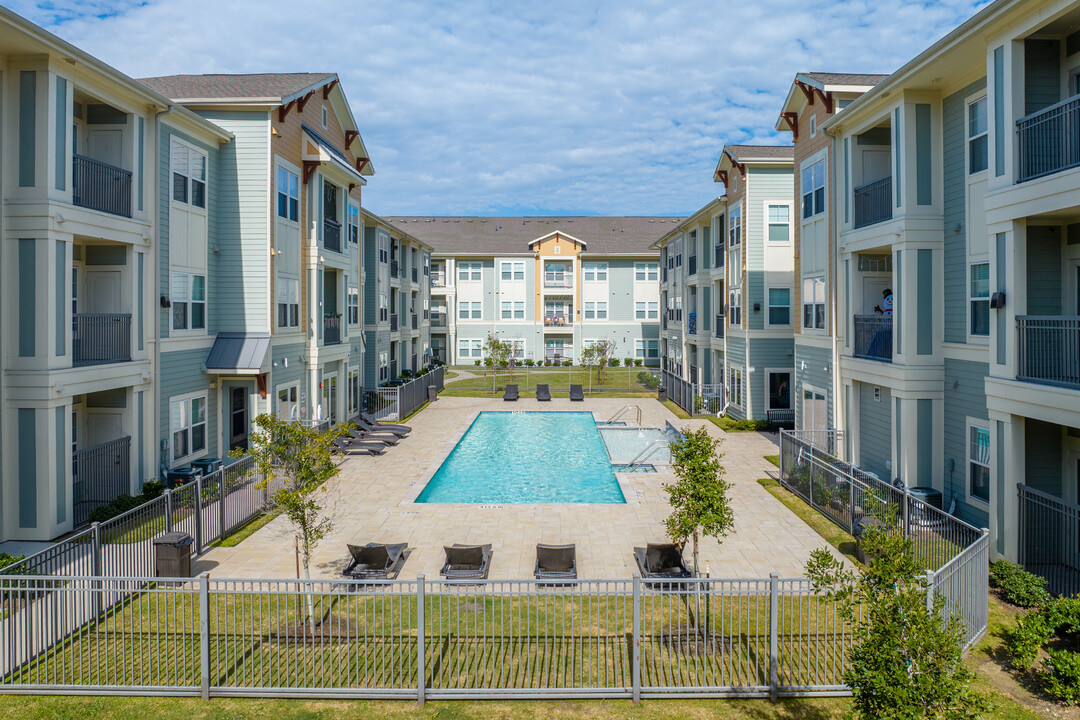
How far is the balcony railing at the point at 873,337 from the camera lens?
17953 millimetres

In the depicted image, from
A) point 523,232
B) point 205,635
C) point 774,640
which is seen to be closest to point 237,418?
point 205,635

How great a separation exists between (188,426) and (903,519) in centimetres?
1852

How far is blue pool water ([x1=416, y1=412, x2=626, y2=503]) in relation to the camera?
20438 millimetres

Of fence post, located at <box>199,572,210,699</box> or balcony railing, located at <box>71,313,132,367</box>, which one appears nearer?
fence post, located at <box>199,572,210,699</box>

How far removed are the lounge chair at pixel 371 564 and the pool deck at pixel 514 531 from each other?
40cm

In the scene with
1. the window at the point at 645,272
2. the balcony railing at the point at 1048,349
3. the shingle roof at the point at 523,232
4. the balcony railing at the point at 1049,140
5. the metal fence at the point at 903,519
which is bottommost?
the metal fence at the point at 903,519

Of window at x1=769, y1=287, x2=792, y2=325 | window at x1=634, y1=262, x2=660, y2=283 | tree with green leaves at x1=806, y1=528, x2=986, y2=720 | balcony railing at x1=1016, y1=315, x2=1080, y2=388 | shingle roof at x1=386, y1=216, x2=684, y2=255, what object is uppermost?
shingle roof at x1=386, y1=216, x2=684, y2=255

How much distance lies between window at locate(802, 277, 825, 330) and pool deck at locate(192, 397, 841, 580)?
506cm

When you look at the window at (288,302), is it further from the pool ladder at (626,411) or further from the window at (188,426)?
the pool ladder at (626,411)

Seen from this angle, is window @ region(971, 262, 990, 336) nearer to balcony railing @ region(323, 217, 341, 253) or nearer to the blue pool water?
the blue pool water

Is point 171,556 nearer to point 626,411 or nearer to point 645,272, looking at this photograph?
point 626,411

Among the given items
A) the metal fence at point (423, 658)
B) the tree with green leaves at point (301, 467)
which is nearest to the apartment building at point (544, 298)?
the tree with green leaves at point (301, 467)

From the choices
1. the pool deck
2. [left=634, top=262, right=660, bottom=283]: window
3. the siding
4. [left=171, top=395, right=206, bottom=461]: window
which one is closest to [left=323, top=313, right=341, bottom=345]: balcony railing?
the pool deck

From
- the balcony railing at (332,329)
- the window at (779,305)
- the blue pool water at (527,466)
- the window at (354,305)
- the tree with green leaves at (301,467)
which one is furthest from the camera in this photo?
the window at (354,305)
